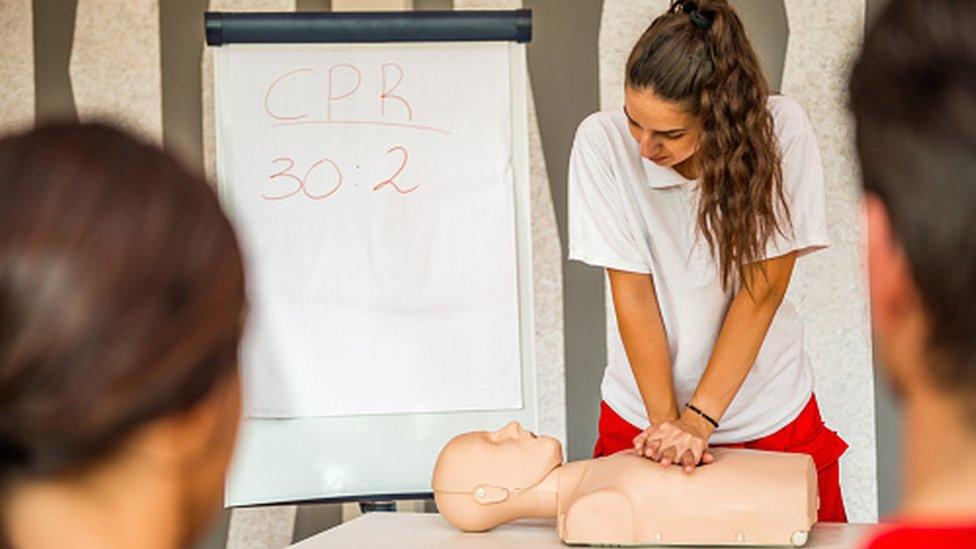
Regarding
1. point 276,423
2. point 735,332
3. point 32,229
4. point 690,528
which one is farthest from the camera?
point 276,423

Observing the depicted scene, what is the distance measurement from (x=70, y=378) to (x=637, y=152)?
174 cm

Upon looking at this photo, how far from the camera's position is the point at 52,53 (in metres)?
3.27

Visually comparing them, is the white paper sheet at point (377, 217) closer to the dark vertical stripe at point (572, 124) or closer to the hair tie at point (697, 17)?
the dark vertical stripe at point (572, 124)

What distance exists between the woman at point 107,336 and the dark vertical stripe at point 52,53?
111 inches

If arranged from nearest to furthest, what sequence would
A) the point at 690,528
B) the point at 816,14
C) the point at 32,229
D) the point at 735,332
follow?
the point at 32,229
the point at 690,528
the point at 735,332
the point at 816,14

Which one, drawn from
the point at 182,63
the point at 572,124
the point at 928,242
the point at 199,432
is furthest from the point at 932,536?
the point at 182,63

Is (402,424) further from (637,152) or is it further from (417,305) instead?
(637,152)

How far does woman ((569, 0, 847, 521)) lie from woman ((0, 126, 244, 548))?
1.45 m

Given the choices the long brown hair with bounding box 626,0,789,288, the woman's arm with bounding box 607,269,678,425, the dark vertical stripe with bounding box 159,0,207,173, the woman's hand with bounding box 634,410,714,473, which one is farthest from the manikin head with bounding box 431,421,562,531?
the dark vertical stripe with bounding box 159,0,207,173

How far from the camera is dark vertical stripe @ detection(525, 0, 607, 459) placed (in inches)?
124

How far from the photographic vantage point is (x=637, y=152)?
2.25 metres

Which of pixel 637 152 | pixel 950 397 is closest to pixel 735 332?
pixel 637 152

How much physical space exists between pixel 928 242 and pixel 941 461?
0.11 metres

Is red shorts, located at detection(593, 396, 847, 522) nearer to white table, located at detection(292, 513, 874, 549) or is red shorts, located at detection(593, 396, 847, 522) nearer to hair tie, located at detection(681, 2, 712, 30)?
white table, located at detection(292, 513, 874, 549)
